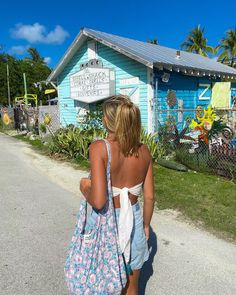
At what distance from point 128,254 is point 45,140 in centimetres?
1108

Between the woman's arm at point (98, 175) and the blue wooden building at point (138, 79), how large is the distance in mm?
7494

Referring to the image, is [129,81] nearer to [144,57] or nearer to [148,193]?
[144,57]

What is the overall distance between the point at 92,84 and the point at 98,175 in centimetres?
1018

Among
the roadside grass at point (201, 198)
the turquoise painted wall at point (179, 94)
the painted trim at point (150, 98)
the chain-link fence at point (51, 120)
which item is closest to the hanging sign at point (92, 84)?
the painted trim at point (150, 98)

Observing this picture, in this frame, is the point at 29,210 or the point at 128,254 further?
the point at 29,210

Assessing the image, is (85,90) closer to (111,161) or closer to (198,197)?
(198,197)

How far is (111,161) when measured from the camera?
71.9 inches

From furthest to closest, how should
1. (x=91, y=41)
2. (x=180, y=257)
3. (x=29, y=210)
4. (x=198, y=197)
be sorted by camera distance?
(x=91, y=41)
(x=198, y=197)
(x=29, y=210)
(x=180, y=257)

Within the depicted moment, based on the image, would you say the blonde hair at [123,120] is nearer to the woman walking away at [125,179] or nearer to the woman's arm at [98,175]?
the woman walking away at [125,179]

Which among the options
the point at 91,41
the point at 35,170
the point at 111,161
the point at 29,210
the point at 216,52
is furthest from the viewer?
the point at 216,52

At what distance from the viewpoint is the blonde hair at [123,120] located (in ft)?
5.92

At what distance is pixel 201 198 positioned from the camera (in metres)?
5.17

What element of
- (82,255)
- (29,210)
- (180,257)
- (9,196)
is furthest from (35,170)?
(82,255)

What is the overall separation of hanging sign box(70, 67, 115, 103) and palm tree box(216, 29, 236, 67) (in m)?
28.4
